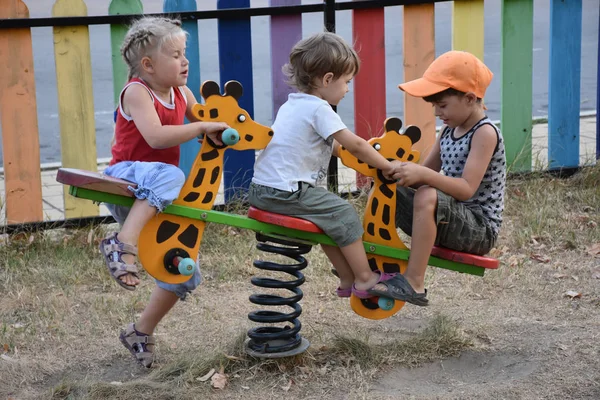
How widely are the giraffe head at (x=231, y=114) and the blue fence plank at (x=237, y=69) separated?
223 centimetres

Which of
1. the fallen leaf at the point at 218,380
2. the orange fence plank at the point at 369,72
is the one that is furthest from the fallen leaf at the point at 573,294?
the fallen leaf at the point at 218,380

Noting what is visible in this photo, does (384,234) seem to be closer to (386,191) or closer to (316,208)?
(386,191)

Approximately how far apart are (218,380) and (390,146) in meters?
1.20

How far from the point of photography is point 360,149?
342 cm

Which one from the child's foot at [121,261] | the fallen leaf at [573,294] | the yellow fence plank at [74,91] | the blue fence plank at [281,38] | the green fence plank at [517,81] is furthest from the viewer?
the green fence plank at [517,81]

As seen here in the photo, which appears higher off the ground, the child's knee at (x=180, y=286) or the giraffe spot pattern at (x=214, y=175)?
the giraffe spot pattern at (x=214, y=175)

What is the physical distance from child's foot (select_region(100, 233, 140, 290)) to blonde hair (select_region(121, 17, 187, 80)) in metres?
0.70

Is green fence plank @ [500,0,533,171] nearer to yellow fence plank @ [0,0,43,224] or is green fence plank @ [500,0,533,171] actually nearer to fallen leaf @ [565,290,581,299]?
fallen leaf @ [565,290,581,299]

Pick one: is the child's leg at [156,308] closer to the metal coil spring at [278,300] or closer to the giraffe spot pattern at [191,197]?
the metal coil spring at [278,300]

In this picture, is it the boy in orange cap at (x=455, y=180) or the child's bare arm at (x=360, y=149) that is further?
the boy in orange cap at (x=455, y=180)

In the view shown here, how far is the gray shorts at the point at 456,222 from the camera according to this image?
357 centimetres

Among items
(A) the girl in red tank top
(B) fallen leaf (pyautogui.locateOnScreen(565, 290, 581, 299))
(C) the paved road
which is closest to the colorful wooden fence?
(B) fallen leaf (pyautogui.locateOnScreen(565, 290, 581, 299))

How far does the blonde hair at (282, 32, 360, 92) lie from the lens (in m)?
3.41

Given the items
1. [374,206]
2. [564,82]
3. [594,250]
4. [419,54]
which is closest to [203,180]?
[374,206]
